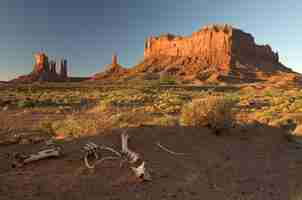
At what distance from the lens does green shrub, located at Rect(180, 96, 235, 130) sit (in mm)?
9664

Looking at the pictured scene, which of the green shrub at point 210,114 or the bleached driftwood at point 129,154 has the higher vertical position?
the green shrub at point 210,114

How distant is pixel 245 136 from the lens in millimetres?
9844

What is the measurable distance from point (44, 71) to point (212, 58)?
7169 centimetres

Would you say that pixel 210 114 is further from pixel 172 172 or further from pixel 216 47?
pixel 216 47

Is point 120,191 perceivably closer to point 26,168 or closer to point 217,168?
point 26,168

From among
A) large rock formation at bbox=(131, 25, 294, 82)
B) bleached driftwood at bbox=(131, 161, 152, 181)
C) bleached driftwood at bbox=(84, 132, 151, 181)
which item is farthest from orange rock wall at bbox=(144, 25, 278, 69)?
bleached driftwood at bbox=(131, 161, 152, 181)

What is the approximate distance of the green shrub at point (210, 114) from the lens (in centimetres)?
966

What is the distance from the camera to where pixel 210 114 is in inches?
382

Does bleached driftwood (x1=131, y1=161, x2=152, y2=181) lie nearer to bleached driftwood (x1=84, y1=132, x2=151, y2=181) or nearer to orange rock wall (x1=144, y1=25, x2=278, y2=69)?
bleached driftwood (x1=84, y1=132, x2=151, y2=181)

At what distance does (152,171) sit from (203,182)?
112 centimetres

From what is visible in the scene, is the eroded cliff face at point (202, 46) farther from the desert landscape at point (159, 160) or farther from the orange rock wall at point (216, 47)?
the desert landscape at point (159, 160)

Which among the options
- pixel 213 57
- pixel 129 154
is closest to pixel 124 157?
pixel 129 154

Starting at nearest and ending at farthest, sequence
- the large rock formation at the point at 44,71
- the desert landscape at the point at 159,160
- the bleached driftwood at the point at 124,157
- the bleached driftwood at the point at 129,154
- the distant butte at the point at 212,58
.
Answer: the desert landscape at the point at 159,160 < the bleached driftwood at the point at 124,157 < the bleached driftwood at the point at 129,154 < the distant butte at the point at 212,58 < the large rock formation at the point at 44,71

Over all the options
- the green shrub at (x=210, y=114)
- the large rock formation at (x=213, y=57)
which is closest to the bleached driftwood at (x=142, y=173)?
the green shrub at (x=210, y=114)
